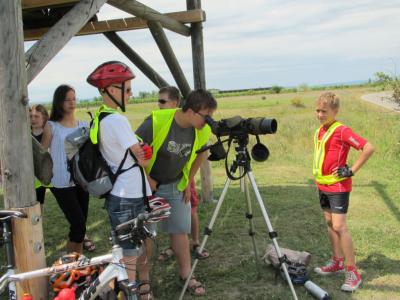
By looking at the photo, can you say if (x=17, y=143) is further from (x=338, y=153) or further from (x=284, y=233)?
(x=284, y=233)

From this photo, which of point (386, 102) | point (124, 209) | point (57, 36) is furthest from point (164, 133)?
point (386, 102)

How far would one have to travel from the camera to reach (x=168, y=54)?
586 cm

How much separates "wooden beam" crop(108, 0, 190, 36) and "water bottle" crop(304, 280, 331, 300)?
3401mm

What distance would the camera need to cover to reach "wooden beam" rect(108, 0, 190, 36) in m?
4.70

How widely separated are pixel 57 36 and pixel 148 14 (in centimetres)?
234

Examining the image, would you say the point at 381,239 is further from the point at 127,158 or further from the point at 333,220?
the point at 127,158

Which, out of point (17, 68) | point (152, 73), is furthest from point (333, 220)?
point (152, 73)

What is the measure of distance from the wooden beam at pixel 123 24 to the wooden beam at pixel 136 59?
22 cm

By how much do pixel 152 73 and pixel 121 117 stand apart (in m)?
→ 3.93

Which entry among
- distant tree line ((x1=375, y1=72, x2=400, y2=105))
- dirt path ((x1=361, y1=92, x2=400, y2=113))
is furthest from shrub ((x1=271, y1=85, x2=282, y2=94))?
distant tree line ((x1=375, y1=72, x2=400, y2=105))

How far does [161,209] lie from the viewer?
8.79 ft

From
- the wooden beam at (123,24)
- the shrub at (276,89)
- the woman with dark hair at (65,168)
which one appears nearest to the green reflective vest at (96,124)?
the woman with dark hair at (65,168)

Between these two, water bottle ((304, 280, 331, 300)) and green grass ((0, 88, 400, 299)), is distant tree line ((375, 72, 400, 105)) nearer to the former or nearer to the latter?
green grass ((0, 88, 400, 299))

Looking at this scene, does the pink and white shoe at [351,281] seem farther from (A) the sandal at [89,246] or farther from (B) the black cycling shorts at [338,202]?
(A) the sandal at [89,246]
